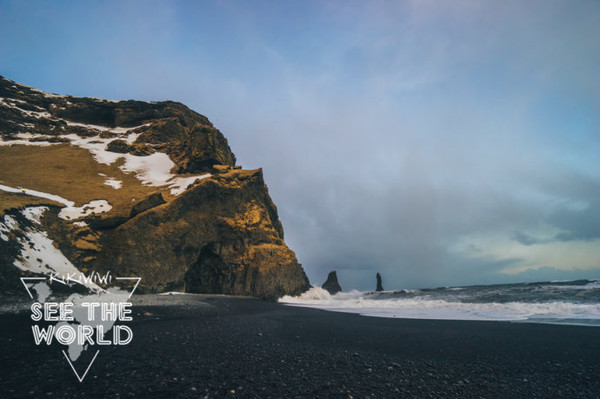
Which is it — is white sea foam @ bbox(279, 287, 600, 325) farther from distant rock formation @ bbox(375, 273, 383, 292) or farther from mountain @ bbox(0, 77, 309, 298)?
distant rock formation @ bbox(375, 273, 383, 292)

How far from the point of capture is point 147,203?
23.2 meters

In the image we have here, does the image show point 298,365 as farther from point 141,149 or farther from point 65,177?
point 141,149

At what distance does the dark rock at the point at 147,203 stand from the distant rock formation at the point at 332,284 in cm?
5801

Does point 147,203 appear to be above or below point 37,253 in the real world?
above

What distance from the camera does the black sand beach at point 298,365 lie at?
13.4 ft

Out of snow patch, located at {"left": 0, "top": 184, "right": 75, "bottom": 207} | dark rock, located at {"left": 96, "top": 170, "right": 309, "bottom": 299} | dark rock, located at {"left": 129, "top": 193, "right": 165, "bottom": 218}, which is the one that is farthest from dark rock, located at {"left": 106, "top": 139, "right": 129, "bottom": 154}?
dark rock, located at {"left": 129, "top": 193, "right": 165, "bottom": 218}

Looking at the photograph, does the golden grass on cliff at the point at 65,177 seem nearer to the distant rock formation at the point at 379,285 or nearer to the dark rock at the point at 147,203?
the dark rock at the point at 147,203

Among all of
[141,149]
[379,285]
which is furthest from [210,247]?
[379,285]

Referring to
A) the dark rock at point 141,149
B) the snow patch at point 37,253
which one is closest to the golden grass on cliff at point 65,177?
the snow patch at point 37,253

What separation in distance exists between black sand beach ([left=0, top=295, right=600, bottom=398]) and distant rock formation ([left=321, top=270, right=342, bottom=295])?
218 ft

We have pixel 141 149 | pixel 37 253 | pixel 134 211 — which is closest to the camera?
pixel 37 253

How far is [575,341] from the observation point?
8.55 metres

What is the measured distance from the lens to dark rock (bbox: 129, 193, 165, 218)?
2233cm

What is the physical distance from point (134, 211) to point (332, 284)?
6197cm
